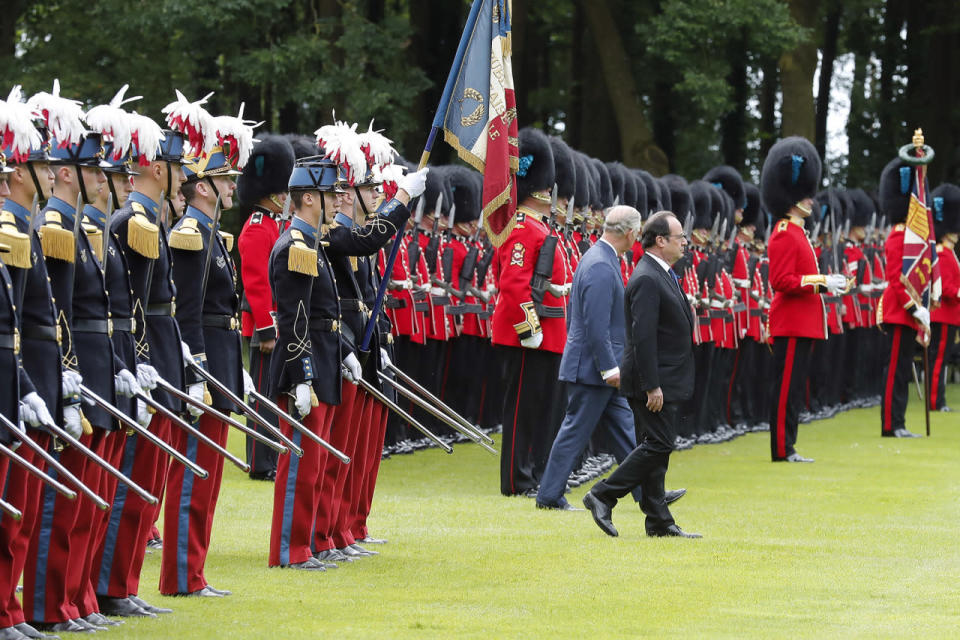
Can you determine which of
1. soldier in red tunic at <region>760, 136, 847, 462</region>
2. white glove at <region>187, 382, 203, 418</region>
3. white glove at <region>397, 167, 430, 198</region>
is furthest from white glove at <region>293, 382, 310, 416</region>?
soldier in red tunic at <region>760, 136, 847, 462</region>

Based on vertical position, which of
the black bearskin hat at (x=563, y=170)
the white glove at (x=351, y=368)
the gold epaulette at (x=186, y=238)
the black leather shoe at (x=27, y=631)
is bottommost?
the black leather shoe at (x=27, y=631)

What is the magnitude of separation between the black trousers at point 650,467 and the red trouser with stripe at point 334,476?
5.31 feet

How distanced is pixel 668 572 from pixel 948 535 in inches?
88.1

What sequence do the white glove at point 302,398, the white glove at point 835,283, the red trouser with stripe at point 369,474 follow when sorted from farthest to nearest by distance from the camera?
the white glove at point 835,283
the red trouser with stripe at point 369,474
the white glove at point 302,398

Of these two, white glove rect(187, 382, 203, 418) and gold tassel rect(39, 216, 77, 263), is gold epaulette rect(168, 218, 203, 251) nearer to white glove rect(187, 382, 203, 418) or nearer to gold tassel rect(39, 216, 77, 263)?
white glove rect(187, 382, 203, 418)

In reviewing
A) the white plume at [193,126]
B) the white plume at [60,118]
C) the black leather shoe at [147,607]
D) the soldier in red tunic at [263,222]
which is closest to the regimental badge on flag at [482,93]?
the soldier in red tunic at [263,222]

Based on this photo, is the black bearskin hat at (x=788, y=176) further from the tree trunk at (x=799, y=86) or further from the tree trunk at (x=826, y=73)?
the tree trunk at (x=826, y=73)

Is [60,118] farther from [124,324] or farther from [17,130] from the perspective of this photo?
A: [124,324]

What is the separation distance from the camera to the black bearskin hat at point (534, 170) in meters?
11.3

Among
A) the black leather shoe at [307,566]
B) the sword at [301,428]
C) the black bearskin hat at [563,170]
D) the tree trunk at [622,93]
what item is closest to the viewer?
the sword at [301,428]

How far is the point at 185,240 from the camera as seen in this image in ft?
23.5

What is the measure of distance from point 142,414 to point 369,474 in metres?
2.39

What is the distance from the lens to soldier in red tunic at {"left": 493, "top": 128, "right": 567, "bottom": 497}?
428 inches

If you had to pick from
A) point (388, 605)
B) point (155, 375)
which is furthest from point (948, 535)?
point (155, 375)
